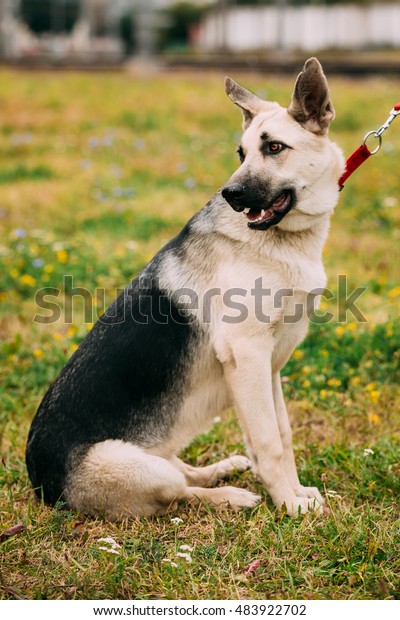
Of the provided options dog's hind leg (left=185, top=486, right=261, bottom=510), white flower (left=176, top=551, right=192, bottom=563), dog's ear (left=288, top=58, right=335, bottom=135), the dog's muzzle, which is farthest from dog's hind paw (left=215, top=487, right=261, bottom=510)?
dog's ear (left=288, top=58, right=335, bottom=135)

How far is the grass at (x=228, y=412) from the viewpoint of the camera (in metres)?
3.02

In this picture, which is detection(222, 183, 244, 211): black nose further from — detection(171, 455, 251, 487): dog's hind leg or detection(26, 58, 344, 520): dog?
detection(171, 455, 251, 487): dog's hind leg

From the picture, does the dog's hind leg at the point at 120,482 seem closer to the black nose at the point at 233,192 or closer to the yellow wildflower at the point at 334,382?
the black nose at the point at 233,192

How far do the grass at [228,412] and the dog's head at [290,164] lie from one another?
4.59ft

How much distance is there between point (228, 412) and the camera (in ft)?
14.8

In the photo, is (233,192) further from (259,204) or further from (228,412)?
(228,412)

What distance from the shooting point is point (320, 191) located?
344cm

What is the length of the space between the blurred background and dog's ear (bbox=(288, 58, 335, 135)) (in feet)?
43.9

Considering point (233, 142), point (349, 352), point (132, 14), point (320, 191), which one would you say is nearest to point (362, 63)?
point (233, 142)

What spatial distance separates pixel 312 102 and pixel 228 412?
81.0 inches

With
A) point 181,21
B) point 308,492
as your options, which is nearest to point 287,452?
point 308,492

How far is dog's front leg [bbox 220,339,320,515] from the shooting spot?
328 cm

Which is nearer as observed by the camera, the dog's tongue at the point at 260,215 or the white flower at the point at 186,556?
the white flower at the point at 186,556

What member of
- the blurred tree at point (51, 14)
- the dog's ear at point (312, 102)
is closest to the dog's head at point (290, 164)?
the dog's ear at point (312, 102)
